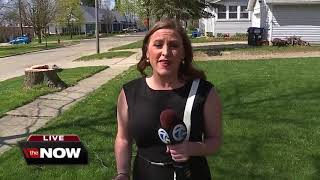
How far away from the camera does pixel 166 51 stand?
252 centimetres

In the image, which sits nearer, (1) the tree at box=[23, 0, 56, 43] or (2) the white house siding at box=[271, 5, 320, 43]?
(2) the white house siding at box=[271, 5, 320, 43]

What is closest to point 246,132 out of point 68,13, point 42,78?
point 42,78

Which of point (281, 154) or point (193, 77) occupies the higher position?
point (193, 77)

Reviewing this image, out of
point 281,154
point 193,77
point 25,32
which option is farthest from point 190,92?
point 25,32

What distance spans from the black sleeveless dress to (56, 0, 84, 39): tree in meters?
67.4

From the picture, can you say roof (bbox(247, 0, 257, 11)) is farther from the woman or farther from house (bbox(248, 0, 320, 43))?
the woman

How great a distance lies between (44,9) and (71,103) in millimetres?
52078

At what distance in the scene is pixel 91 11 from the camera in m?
103

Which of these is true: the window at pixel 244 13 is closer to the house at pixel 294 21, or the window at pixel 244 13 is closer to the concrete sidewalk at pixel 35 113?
the house at pixel 294 21

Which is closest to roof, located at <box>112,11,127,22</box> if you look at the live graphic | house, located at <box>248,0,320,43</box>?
house, located at <box>248,0,320,43</box>

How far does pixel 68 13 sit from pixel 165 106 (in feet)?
245

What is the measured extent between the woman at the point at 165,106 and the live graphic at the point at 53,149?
0.34m

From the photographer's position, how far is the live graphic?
2277 millimetres

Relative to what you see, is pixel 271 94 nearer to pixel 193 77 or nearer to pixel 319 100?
pixel 319 100
